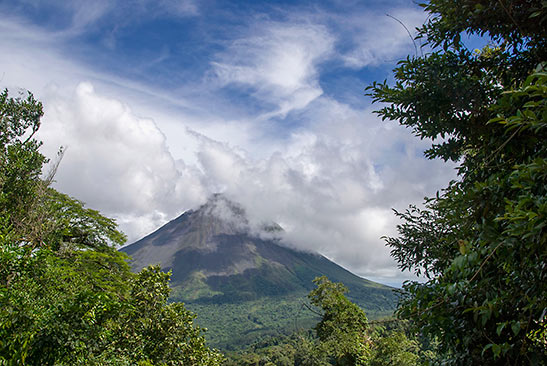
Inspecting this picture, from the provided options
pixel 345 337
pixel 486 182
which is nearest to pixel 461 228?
pixel 486 182

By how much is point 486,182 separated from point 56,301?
6.65 metres

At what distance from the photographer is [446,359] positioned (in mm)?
3891

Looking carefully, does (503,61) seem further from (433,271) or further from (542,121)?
(433,271)

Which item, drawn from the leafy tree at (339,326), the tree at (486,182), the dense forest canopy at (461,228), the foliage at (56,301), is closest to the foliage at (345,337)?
the leafy tree at (339,326)

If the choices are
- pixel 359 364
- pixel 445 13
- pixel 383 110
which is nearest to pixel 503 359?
pixel 383 110

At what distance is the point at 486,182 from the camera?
3398 mm

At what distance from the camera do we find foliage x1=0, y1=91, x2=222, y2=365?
210 inches

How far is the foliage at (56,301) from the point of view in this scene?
5328mm

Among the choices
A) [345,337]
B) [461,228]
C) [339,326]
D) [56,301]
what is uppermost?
[461,228]

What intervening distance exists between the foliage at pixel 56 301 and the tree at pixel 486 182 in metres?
5.00

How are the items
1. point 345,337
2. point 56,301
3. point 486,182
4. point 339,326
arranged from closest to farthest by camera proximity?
1. point 486,182
2. point 56,301
3. point 345,337
4. point 339,326

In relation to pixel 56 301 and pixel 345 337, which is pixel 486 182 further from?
pixel 345 337

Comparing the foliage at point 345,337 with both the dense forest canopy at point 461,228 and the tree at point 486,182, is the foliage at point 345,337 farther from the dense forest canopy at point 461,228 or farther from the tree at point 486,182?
the tree at point 486,182

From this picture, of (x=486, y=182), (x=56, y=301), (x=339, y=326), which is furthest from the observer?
(x=339, y=326)
